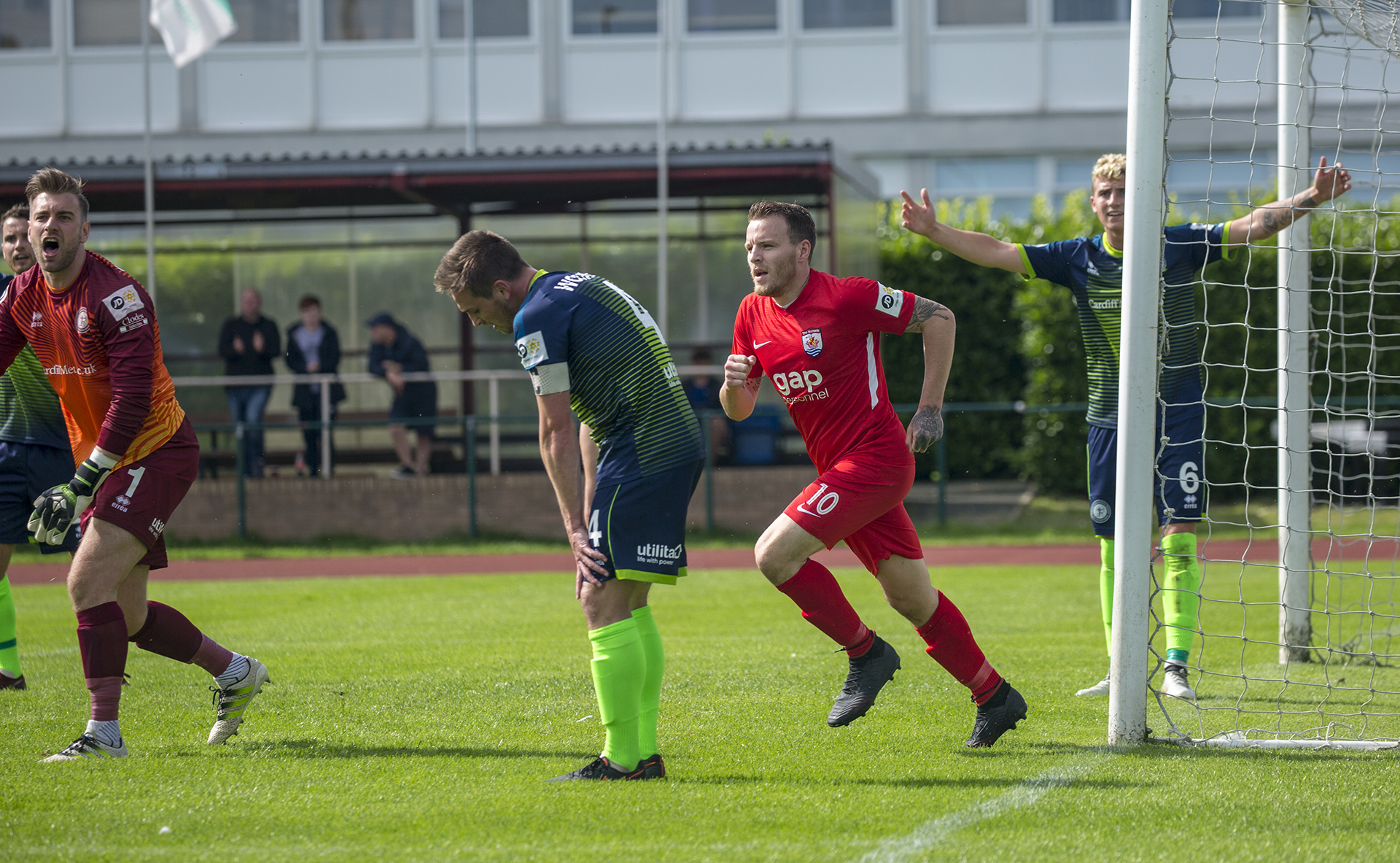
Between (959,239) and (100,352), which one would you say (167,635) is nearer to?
(100,352)

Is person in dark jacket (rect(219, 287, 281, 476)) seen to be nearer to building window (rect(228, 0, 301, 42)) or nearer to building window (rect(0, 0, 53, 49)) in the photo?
building window (rect(228, 0, 301, 42))

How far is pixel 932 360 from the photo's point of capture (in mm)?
4984

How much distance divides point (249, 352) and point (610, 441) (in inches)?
479

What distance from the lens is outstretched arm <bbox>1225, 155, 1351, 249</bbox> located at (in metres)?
5.33

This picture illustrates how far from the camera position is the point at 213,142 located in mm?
25609

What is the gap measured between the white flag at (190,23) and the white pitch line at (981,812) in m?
14.9

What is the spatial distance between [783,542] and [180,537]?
39.2ft

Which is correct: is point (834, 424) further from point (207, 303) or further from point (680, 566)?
point (207, 303)

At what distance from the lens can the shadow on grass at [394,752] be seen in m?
4.91

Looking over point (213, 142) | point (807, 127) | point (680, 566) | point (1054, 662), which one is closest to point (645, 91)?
point (807, 127)

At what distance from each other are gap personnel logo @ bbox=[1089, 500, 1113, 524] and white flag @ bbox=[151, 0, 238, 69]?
13.7 meters

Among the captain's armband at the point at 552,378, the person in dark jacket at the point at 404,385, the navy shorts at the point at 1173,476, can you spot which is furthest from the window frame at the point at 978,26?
the captain's armband at the point at 552,378

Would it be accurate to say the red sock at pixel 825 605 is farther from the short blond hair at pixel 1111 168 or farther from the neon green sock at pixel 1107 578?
the short blond hair at pixel 1111 168

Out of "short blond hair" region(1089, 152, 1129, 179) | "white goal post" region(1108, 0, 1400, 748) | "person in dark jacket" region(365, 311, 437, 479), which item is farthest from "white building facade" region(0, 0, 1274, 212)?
"short blond hair" region(1089, 152, 1129, 179)
